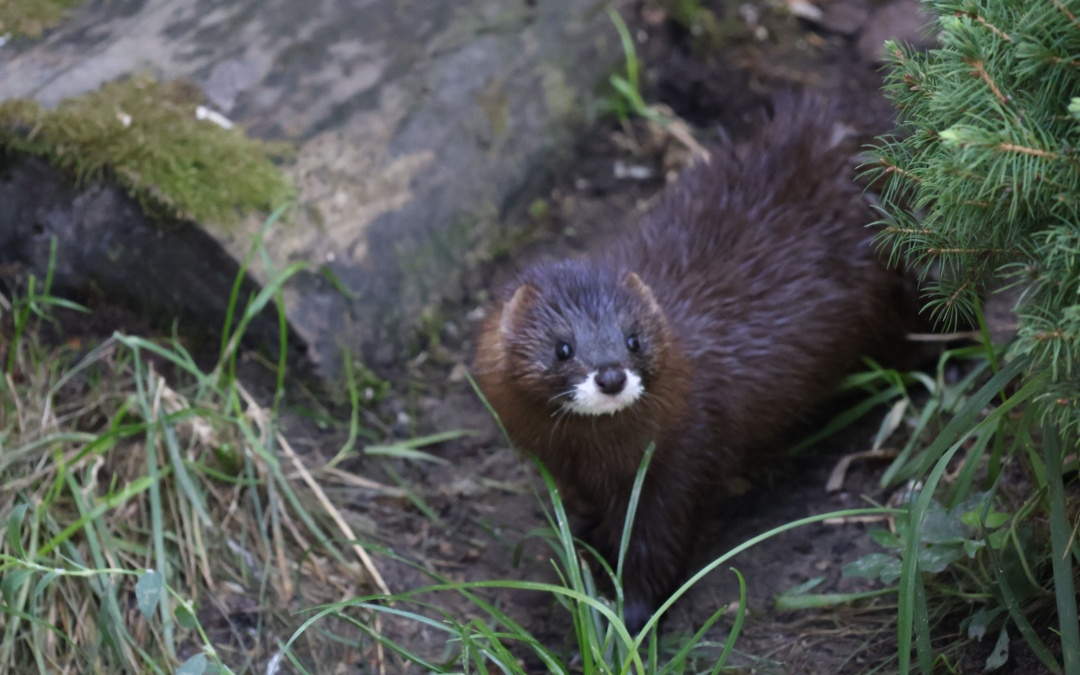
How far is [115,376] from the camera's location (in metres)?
4.18

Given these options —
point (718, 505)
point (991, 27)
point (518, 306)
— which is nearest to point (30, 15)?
point (518, 306)

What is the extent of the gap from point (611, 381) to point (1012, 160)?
4.87 ft

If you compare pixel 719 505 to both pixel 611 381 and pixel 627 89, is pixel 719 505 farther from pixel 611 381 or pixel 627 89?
pixel 627 89

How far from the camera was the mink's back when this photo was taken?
4.06m

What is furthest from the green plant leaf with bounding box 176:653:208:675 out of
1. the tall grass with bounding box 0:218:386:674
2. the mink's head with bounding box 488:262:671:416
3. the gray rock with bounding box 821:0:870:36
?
the gray rock with bounding box 821:0:870:36

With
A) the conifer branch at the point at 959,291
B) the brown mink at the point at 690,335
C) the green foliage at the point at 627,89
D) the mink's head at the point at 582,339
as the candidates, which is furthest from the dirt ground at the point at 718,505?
the conifer branch at the point at 959,291

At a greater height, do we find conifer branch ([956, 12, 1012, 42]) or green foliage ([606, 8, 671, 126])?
conifer branch ([956, 12, 1012, 42])

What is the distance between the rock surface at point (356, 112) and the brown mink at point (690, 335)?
3.24ft

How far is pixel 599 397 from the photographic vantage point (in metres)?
3.35

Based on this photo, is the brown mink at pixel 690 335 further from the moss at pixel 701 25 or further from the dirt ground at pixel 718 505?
the moss at pixel 701 25

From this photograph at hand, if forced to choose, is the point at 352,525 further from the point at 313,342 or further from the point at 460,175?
the point at 460,175

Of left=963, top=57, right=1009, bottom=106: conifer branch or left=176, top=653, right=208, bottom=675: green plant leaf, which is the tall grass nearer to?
left=176, top=653, right=208, bottom=675: green plant leaf

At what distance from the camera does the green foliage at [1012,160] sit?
6.98 feet

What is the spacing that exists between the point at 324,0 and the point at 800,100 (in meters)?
2.23
